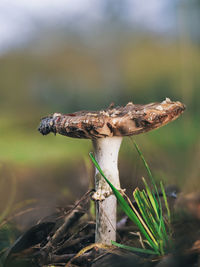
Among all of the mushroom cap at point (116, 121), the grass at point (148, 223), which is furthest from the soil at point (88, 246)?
the mushroom cap at point (116, 121)

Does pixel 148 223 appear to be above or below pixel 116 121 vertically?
below

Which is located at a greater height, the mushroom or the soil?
A: the mushroom

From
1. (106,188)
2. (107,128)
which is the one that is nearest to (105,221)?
(106,188)

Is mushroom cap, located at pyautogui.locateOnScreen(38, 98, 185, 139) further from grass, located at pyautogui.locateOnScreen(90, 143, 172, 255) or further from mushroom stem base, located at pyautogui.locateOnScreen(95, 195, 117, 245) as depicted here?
mushroom stem base, located at pyautogui.locateOnScreen(95, 195, 117, 245)

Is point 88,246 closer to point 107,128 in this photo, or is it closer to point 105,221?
point 105,221

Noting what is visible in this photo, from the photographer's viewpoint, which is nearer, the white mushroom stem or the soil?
the soil

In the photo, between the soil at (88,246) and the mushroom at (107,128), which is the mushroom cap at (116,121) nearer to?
the mushroom at (107,128)

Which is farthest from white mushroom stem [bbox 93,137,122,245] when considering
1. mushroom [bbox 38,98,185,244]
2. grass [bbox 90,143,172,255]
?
grass [bbox 90,143,172,255]
